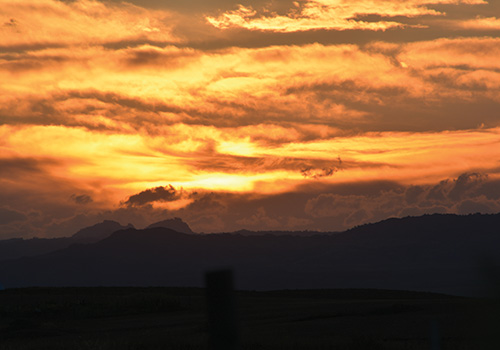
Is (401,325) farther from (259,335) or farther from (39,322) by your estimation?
(39,322)

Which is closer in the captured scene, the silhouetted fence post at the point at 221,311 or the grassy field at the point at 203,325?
the silhouetted fence post at the point at 221,311

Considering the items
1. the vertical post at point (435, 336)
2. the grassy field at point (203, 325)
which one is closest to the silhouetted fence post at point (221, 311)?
the vertical post at point (435, 336)

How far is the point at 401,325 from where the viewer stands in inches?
1543

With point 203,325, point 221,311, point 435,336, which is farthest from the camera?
point 203,325

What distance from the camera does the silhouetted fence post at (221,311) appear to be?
5.11 m

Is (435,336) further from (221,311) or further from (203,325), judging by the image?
(203,325)

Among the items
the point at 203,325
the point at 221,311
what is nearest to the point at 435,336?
the point at 221,311

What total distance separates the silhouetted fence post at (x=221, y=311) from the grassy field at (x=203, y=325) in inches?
574

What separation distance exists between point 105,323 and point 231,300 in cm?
4842

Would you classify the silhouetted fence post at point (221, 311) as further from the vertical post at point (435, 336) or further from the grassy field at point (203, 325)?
the grassy field at point (203, 325)

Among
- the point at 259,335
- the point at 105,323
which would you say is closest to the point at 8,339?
the point at 105,323

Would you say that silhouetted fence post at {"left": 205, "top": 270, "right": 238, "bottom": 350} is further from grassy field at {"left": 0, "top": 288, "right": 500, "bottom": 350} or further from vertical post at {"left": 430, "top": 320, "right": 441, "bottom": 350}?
grassy field at {"left": 0, "top": 288, "right": 500, "bottom": 350}

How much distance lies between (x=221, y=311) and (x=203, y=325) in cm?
3896

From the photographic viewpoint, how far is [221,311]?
5176 mm
